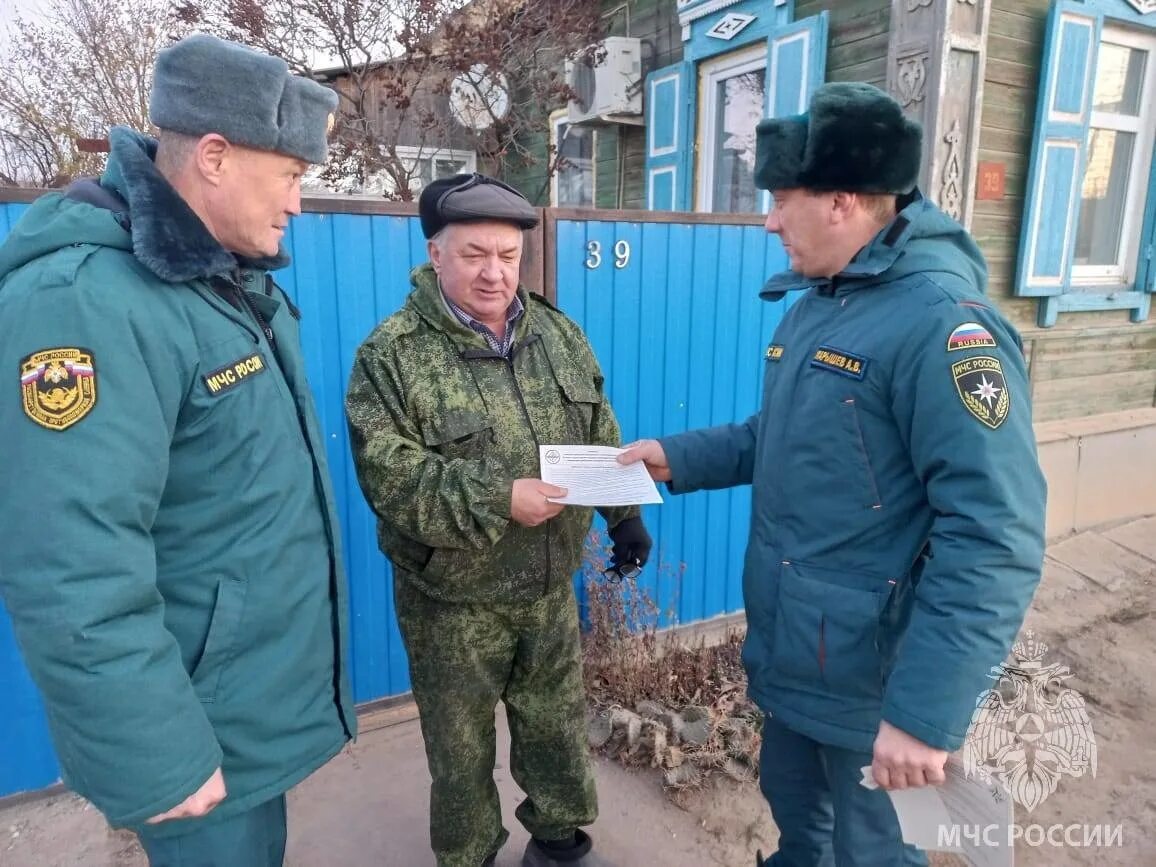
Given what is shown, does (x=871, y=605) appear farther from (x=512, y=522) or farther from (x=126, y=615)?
(x=126, y=615)

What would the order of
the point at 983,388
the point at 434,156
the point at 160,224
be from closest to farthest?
the point at 160,224 → the point at 983,388 → the point at 434,156

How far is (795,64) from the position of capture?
180 inches

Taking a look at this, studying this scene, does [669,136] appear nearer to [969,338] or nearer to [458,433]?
[458,433]

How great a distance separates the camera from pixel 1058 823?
267 centimetres

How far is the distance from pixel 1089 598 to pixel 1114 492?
3.98 ft

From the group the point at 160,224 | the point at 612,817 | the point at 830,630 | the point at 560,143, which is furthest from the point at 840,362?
the point at 560,143

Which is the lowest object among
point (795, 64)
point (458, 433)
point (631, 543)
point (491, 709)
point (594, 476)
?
point (491, 709)

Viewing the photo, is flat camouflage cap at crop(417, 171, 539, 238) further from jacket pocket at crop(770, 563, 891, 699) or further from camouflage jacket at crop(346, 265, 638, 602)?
jacket pocket at crop(770, 563, 891, 699)

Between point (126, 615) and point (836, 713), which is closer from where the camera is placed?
point (126, 615)

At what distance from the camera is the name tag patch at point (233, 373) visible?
4.14 feet

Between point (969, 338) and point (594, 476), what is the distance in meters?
0.88

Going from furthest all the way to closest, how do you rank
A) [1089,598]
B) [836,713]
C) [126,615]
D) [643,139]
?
[643,139]
[1089,598]
[836,713]
[126,615]

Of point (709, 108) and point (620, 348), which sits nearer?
point (620, 348)

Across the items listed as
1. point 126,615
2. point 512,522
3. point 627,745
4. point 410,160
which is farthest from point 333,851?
point 410,160
